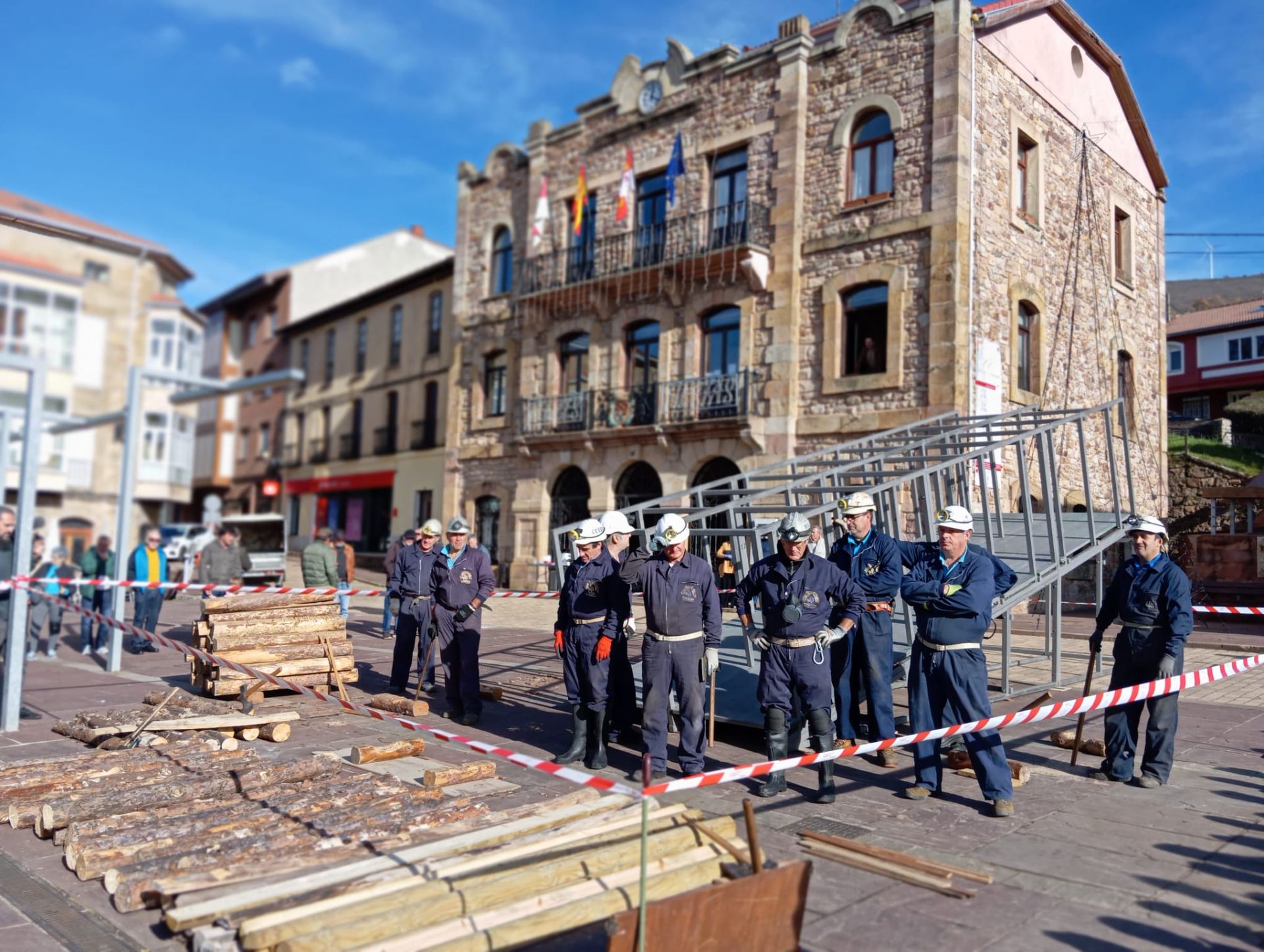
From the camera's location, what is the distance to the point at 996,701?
31.7 feet

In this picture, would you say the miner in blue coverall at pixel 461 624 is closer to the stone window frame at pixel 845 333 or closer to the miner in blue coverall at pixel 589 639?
the miner in blue coverall at pixel 589 639

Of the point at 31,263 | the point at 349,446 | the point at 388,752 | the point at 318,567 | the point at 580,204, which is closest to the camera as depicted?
the point at 388,752

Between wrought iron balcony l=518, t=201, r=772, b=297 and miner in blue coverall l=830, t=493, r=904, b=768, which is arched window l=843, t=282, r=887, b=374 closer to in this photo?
wrought iron balcony l=518, t=201, r=772, b=297

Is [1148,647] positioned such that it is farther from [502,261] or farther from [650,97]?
[502,261]

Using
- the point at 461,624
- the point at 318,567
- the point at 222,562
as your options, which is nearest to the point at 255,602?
the point at 461,624

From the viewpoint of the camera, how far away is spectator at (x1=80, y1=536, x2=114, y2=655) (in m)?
13.6

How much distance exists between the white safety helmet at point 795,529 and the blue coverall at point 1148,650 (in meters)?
2.34

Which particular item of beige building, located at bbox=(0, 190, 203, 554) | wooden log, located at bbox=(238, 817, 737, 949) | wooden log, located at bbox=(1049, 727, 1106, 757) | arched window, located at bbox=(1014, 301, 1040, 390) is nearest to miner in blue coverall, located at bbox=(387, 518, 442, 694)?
wooden log, located at bbox=(1049, 727, 1106, 757)

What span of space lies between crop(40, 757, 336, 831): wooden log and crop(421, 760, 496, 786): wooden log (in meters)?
0.73

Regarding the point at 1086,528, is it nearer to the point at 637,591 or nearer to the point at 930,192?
the point at 637,591

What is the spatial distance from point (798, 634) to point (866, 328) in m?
12.9

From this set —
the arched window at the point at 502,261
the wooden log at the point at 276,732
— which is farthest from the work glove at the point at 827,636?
the arched window at the point at 502,261

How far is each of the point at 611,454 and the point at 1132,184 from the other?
13263 mm

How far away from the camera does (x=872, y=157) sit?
18641mm
